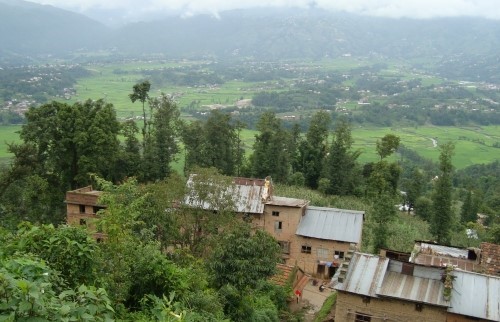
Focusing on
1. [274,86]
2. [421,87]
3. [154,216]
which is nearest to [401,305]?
[154,216]

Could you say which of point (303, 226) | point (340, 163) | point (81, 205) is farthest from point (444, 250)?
point (340, 163)

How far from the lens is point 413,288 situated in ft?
51.9

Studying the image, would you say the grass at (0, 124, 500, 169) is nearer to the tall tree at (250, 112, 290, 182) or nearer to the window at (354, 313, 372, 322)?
the tall tree at (250, 112, 290, 182)

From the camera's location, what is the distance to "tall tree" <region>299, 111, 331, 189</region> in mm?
44062

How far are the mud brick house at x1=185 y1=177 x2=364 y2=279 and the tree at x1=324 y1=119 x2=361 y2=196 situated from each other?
16160 millimetres

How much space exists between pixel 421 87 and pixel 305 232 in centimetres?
14455

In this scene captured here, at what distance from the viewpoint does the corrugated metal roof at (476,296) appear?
14.8 meters

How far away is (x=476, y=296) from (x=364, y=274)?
11.5 feet

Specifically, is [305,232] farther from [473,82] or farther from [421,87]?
[473,82]

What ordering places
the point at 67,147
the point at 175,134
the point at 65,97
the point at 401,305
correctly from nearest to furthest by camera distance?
the point at 401,305, the point at 67,147, the point at 175,134, the point at 65,97

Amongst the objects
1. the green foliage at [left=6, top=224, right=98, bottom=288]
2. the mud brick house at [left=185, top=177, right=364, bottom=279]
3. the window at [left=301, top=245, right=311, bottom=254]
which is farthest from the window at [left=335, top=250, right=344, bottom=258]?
the green foliage at [left=6, top=224, right=98, bottom=288]

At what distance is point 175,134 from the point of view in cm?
3616

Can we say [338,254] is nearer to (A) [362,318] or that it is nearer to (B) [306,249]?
(B) [306,249]

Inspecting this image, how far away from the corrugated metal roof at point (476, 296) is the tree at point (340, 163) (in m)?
26.2
